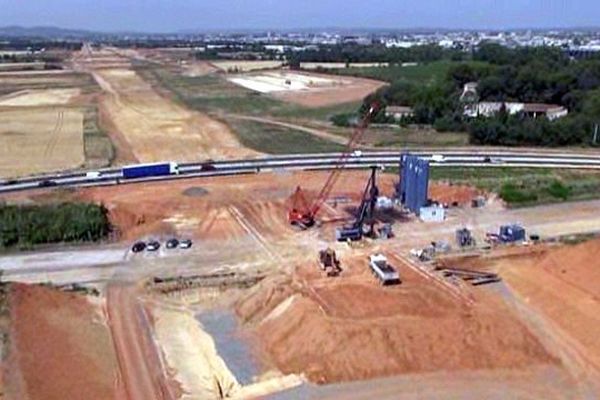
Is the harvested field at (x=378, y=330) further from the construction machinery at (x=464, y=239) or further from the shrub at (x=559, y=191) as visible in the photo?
the shrub at (x=559, y=191)

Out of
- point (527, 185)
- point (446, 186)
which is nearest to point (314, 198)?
point (446, 186)

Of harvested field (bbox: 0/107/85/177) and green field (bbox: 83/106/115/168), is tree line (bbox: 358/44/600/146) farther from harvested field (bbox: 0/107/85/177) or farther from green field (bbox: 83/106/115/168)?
harvested field (bbox: 0/107/85/177)

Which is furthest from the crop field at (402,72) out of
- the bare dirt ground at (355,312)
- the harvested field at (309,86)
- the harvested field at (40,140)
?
the bare dirt ground at (355,312)

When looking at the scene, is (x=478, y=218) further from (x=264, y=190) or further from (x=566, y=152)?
(x=566, y=152)

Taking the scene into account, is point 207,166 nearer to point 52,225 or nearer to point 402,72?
point 52,225

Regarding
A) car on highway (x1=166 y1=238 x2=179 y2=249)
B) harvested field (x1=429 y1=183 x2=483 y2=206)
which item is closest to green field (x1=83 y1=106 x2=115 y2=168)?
car on highway (x1=166 y1=238 x2=179 y2=249)

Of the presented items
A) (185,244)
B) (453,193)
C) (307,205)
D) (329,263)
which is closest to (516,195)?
(453,193)
